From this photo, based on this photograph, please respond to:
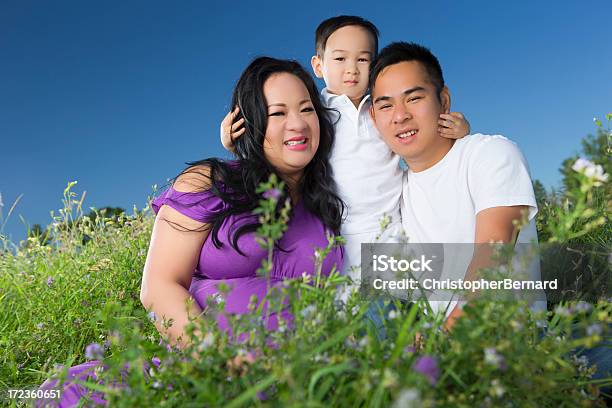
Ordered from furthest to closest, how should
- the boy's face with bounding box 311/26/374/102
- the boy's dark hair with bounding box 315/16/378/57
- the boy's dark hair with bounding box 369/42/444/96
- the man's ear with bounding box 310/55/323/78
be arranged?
the man's ear with bounding box 310/55/323/78
the boy's dark hair with bounding box 315/16/378/57
the boy's face with bounding box 311/26/374/102
the boy's dark hair with bounding box 369/42/444/96

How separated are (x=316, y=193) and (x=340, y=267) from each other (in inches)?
16.4

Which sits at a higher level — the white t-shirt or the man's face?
the man's face

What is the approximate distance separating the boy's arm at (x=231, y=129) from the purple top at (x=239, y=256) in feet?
1.27

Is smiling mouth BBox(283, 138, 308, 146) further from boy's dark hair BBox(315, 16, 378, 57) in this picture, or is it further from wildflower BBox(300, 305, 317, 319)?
wildflower BBox(300, 305, 317, 319)

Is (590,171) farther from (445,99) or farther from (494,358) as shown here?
(445,99)

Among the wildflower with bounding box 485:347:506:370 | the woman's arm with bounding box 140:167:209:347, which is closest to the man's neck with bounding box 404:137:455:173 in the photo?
the woman's arm with bounding box 140:167:209:347

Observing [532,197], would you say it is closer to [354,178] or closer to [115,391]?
[354,178]

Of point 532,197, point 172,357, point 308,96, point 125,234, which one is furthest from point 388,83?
point 125,234

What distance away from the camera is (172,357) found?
1.59m

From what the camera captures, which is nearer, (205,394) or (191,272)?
(205,394)

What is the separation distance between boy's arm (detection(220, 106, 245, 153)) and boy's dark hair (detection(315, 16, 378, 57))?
99 cm

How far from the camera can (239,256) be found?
2.92m

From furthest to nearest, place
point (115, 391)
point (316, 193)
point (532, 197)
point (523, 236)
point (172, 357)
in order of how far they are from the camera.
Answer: point (316, 193)
point (523, 236)
point (532, 197)
point (172, 357)
point (115, 391)

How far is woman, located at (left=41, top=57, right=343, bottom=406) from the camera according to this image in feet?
9.47
